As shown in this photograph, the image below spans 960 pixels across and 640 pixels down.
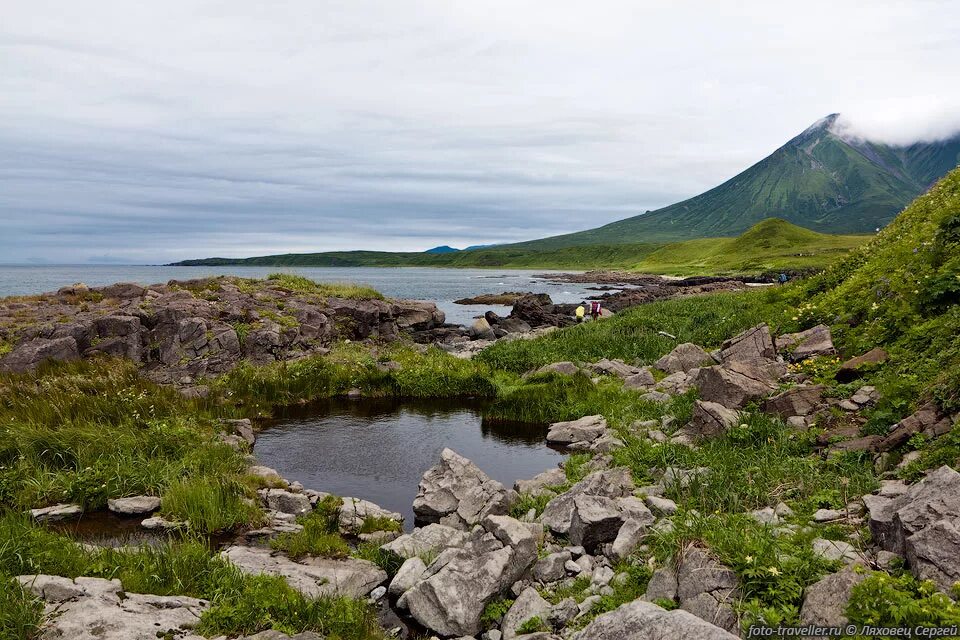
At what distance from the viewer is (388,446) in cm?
1909

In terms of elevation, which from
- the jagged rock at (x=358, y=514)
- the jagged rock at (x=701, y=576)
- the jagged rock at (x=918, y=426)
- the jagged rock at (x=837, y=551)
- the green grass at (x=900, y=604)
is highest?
the jagged rock at (x=918, y=426)

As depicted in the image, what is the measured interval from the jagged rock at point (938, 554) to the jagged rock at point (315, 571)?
7.67 m

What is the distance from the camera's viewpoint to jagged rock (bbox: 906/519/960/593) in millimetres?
6555

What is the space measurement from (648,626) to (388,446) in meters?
13.7

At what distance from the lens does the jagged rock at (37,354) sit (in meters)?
24.0

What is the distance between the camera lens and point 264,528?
12.1 m

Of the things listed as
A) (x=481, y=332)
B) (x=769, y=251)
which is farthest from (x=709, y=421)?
(x=769, y=251)

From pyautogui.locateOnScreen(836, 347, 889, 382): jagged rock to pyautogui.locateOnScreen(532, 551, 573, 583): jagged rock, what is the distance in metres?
9.83

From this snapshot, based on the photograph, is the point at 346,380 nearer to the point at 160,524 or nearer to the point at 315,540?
the point at 160,524

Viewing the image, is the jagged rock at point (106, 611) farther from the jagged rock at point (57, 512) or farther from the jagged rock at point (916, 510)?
the jagged rock at point (916, 510)

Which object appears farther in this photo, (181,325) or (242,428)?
(181,325)

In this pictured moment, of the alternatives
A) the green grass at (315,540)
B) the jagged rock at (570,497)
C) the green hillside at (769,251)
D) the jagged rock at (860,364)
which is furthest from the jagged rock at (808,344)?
the green hillside at (769,251)

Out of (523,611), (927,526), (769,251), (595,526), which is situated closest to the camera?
(927,526)

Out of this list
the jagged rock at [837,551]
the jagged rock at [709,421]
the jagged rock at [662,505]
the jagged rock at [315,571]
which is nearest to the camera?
the jagged rock at [837,551]
